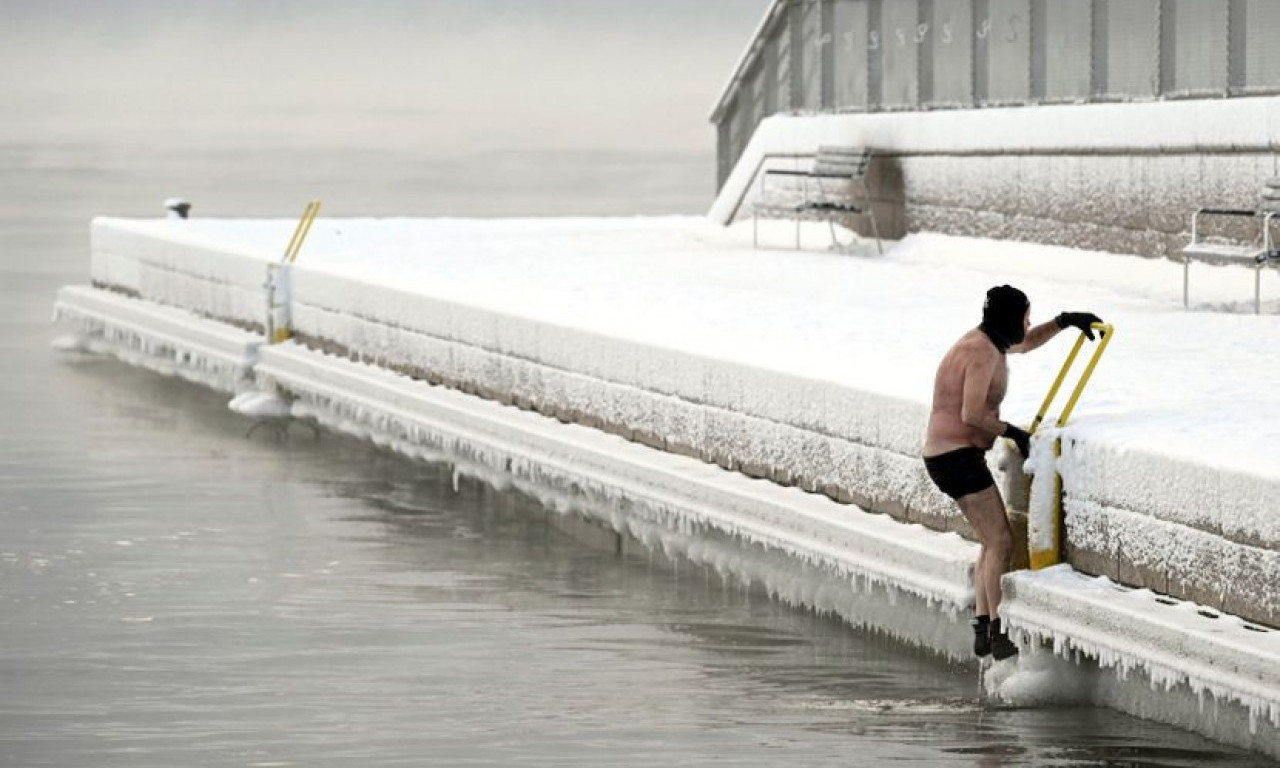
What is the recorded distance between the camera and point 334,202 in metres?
74.2

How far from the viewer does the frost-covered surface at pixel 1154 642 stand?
1075 centimetres

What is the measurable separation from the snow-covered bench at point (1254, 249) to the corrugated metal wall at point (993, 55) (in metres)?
1.88

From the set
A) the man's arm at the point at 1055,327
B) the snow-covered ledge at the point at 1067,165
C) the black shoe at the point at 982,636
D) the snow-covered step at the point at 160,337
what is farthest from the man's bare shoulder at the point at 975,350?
the snow-covered step at the point at 160,337

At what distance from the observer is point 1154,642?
37.1 feet

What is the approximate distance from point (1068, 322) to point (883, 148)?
16587mm

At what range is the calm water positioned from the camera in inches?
462

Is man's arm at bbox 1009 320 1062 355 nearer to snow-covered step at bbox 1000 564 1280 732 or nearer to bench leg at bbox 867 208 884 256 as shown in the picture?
snow-covered step at bbox 1000 564 1280 732

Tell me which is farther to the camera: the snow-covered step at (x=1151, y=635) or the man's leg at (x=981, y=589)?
the man's leg at (x=981, y=589)

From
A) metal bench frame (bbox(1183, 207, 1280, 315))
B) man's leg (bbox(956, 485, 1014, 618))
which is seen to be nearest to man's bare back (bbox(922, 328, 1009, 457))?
man's leg (bbox(956, 485, 1014, 618))

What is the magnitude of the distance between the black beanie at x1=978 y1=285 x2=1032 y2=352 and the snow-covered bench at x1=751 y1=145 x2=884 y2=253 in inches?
596

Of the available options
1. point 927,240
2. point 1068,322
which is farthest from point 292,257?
point 1068,322

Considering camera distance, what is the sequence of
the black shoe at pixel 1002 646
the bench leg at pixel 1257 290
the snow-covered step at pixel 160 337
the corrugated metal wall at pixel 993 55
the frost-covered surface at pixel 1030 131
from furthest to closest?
the snow-covered step at pixel 160 337, the corrugated metal wall at pixel 993 55, the frost-covered surface at pixel 1030 131, the bench leg at pixel 1257 290, the black shoe at pixel 1002 646

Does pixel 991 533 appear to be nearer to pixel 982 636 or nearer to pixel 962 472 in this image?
pixel 962 472

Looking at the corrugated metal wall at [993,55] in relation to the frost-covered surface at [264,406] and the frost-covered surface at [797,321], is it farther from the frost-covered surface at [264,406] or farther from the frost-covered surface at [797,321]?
the frost-covered surface at [264,406]
